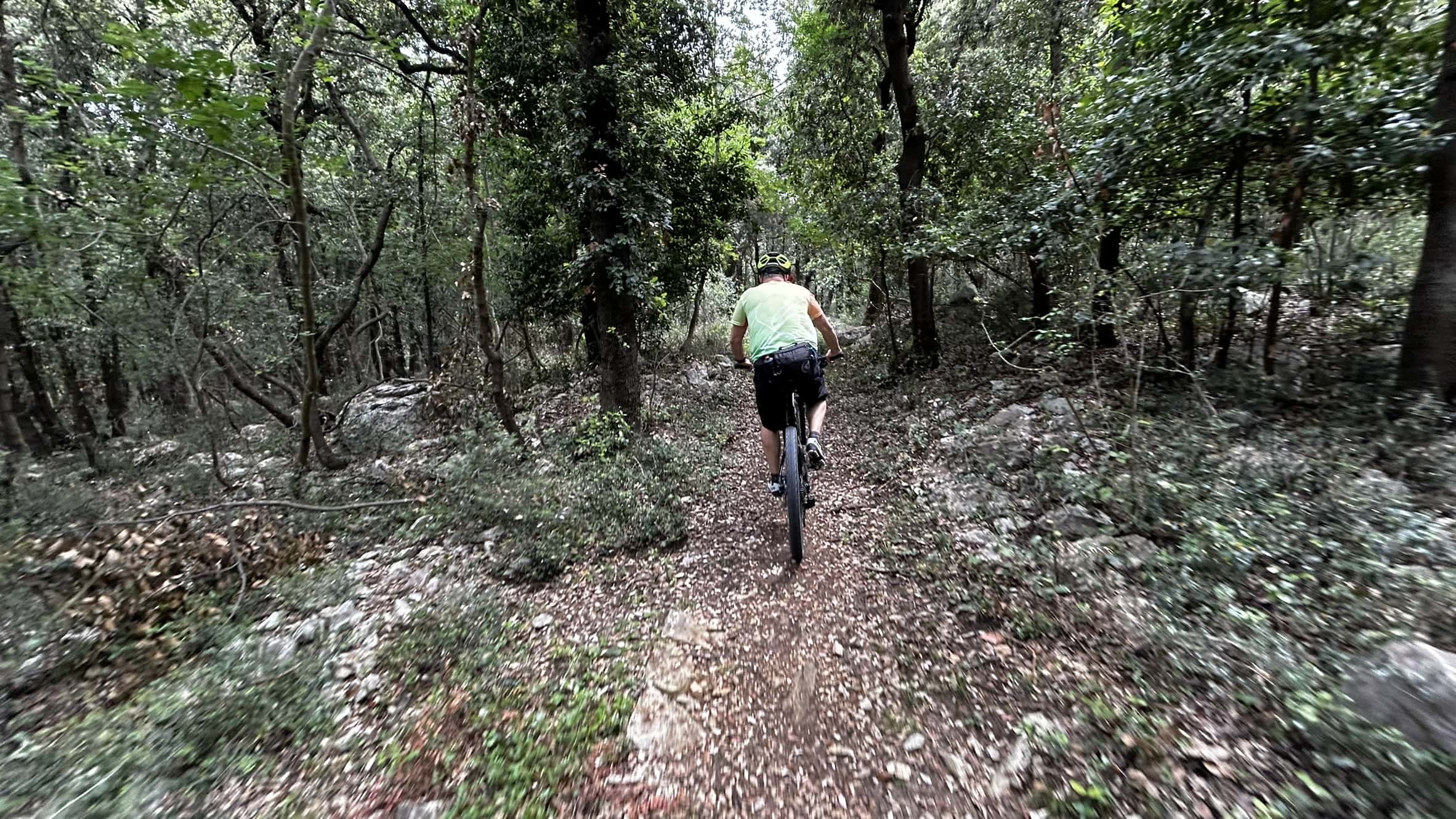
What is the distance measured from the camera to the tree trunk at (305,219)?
5328 millimetres

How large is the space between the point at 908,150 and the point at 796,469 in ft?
21.5

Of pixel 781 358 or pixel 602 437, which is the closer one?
pixel 781 358

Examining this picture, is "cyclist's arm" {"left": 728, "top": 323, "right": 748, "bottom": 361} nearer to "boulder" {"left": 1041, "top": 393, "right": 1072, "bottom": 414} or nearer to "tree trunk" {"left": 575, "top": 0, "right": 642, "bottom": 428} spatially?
"tree trunk" {"left": 575, "top": 0, "right": 642, "bottom": 428}

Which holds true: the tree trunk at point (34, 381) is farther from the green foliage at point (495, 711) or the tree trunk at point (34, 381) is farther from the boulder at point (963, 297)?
the boulder at point (963, 297)

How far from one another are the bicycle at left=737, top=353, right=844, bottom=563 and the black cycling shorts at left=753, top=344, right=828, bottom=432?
6 centimetres

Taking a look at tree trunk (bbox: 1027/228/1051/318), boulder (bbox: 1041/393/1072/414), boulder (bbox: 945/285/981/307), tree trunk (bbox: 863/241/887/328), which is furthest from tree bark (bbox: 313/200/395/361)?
boulder (bbox: 945/285/981/307)

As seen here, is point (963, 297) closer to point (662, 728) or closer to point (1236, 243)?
point (1236, 243)

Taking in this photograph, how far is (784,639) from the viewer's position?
342 centimetres

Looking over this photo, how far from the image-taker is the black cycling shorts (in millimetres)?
4332

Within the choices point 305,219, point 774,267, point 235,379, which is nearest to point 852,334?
point 774,267

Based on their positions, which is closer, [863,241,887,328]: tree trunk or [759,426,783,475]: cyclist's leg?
[759,426,783,475]: cyclist's leg

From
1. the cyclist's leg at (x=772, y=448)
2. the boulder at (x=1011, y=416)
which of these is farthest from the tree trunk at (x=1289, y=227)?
the cyclist's leg at (x=772, y=448)

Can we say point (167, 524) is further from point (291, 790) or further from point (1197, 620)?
point (1197, 620)

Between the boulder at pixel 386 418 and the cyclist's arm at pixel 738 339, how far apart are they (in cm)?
591
